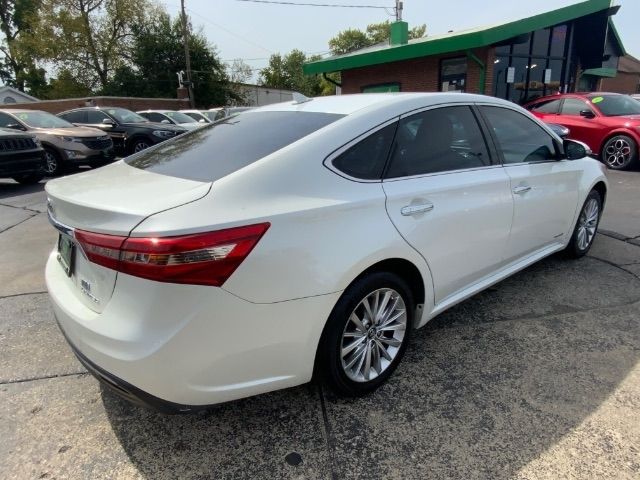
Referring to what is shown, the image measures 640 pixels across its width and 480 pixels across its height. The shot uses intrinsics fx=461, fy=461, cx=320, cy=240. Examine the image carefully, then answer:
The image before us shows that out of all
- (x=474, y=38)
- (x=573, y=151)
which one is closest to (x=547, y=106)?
(x=474, y=38)

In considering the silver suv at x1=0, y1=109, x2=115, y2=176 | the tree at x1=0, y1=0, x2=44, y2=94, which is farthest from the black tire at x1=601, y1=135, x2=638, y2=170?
the tree at x1=0, y1=0, x2=44, y2=94

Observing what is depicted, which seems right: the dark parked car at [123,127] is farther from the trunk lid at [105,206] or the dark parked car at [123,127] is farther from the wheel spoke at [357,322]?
the wheel spoke at [357,322]

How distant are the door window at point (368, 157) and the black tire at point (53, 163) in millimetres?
9832

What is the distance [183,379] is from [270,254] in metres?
0.60

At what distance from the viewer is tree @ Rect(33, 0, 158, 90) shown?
37.2 meters

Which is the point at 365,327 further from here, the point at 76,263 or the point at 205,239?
the point at 76,263

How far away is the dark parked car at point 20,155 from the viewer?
8531 millimetres

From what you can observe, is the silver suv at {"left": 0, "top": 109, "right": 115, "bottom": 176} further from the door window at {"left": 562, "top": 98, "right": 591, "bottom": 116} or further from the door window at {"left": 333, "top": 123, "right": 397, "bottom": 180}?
the door window at {"left": 562, "top": 98, "right": 591, "bottom": 116}

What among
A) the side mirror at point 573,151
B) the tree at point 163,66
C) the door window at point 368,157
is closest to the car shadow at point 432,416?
the door window at point 368,157

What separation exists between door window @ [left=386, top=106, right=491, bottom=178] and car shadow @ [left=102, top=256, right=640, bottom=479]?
1.18 m

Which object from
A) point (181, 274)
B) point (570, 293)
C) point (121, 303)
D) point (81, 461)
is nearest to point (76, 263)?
point (121, 303)

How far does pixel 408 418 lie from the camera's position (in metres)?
2.36

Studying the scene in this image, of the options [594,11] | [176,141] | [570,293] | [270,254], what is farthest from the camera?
[594,11]

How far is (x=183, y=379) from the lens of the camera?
71.5 inches
